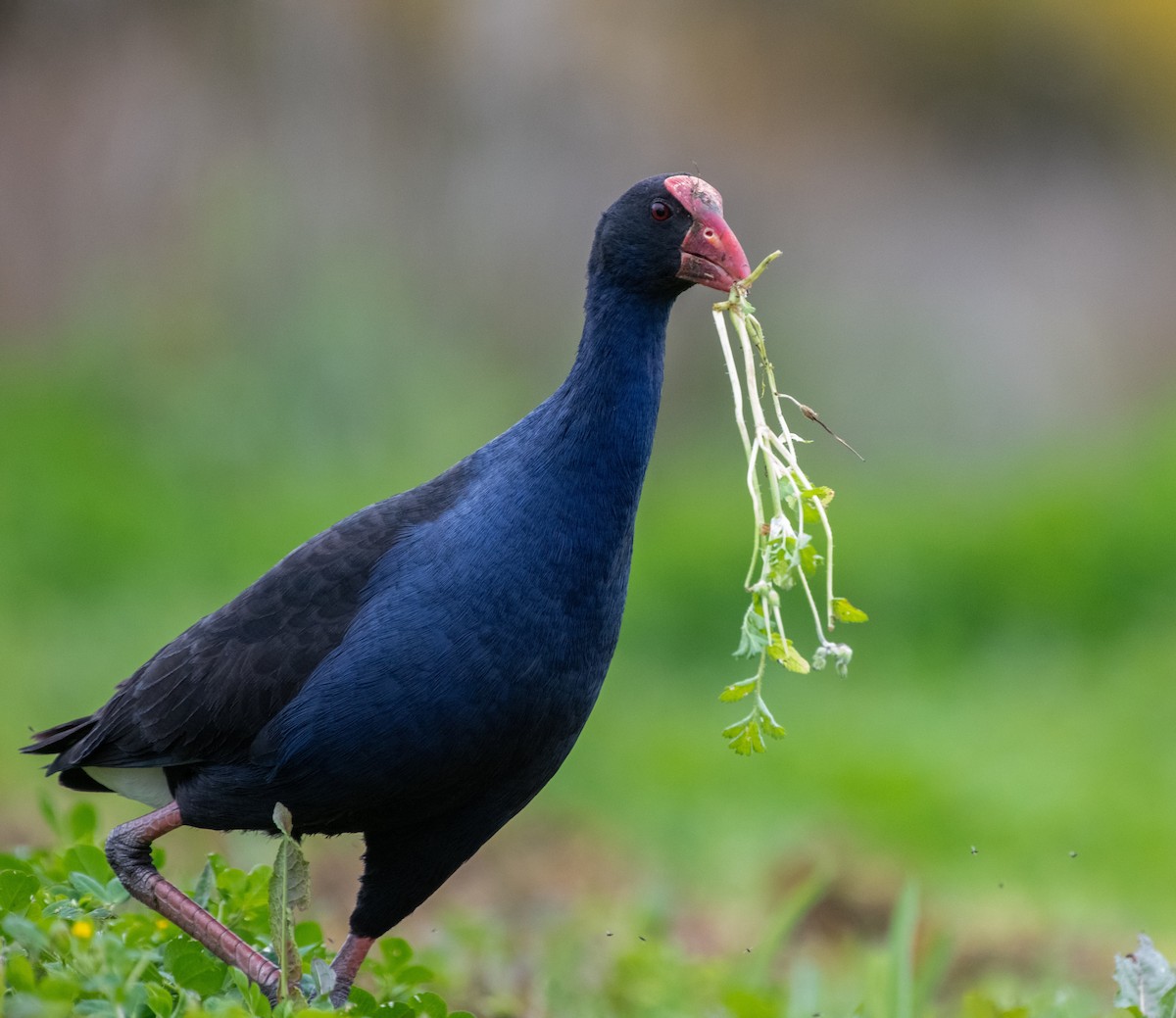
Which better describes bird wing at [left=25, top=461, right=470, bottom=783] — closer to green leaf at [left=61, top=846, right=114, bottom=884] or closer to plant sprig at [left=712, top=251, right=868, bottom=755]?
green leaf at [left=61, top=846, right=114, bottom=884]

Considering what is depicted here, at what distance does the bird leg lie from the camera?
3.20m

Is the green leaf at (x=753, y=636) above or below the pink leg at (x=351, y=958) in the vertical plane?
above

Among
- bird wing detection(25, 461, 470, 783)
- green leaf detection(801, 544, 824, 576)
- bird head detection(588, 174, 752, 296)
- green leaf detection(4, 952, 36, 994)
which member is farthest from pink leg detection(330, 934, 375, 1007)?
bird head detection(588, 174, 752, 296)

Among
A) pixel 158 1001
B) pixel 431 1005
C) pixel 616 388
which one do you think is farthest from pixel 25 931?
pixel 616 388

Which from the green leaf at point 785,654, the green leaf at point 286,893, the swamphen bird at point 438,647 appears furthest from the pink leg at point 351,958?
the green leaf at point 785,654

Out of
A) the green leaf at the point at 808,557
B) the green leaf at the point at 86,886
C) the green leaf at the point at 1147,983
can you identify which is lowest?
the green leaf at the point at 86,886

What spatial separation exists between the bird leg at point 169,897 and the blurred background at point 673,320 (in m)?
3.38

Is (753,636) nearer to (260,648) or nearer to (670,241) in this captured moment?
(670,241)

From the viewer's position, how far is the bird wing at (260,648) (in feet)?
10.7

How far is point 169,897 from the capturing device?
3299 mm

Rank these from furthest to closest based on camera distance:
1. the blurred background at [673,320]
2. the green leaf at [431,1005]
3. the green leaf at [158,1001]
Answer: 1. the blurred background at [673,320]
2. the green leaf at [431,1005]
3. the green leaf at [158,1001]

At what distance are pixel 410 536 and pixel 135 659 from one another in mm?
3852

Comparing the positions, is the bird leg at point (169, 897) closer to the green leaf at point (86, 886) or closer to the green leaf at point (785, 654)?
the green leaf at point (86, 886)

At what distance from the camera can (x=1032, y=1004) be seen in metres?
3.48
